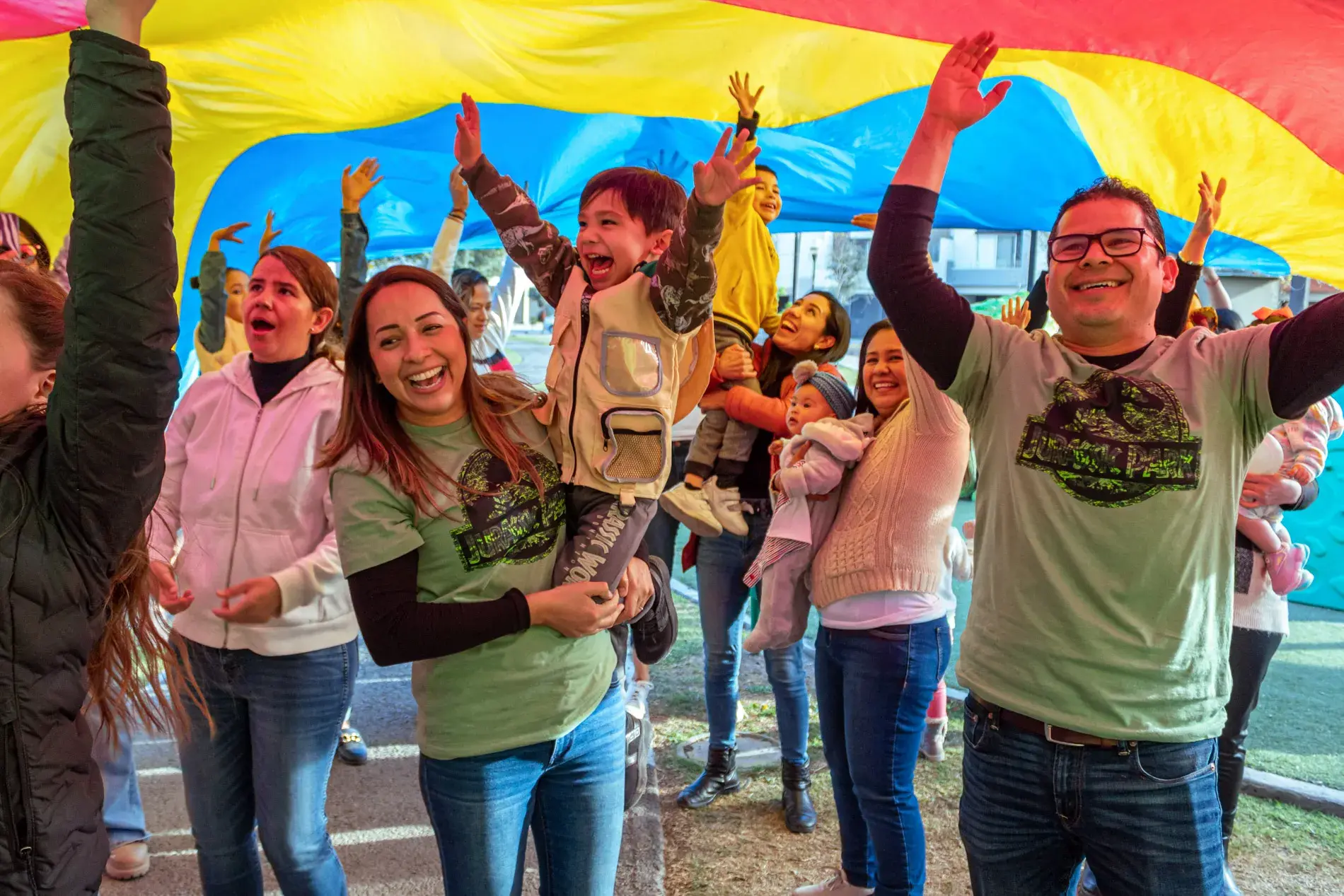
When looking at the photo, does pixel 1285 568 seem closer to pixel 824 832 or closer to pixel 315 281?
pixel 824 832

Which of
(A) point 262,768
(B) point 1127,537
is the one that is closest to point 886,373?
(B) point 1127,537

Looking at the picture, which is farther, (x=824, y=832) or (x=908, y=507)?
(x=824, y=832)

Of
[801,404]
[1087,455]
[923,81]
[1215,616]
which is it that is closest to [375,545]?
[1087,455]

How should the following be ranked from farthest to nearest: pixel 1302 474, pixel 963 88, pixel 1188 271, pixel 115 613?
pixel 1302 474 → pixel 1188 271 → pixel 963 88 → pixel 115 613

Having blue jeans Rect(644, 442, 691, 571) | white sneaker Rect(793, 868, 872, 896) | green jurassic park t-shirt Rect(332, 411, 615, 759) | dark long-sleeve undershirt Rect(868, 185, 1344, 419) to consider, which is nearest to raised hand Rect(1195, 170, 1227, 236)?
dark long-sleeve undershirt Rect(868, 185, 1344, 419)

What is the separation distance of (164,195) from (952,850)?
3053 millimetres

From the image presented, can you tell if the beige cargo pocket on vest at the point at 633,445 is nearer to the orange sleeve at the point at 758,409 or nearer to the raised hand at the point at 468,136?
the raised hand at the point at 468,136

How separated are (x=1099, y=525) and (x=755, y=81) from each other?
2500 millimetres

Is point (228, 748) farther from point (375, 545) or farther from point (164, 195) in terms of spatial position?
point (164, 195)

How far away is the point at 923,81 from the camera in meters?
3.65

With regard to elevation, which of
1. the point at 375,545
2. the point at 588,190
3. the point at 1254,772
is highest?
the point at 588,190

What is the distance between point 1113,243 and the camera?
5.65 feet

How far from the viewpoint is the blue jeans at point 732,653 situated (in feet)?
→ 11.1

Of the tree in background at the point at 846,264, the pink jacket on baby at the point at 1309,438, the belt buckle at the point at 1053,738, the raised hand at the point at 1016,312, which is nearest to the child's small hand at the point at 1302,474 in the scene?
the pink jacket on baby at the point at 1309,438
